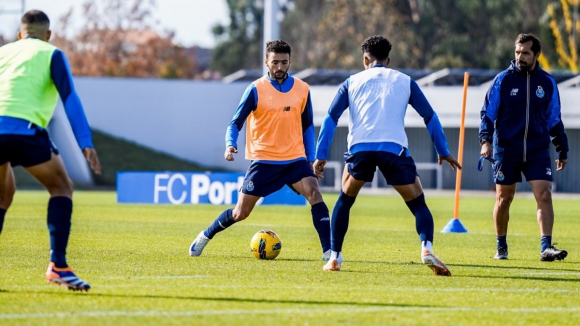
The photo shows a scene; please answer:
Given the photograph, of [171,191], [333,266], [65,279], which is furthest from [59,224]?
[171,191]

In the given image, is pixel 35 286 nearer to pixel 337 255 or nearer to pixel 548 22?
pixel 337 255

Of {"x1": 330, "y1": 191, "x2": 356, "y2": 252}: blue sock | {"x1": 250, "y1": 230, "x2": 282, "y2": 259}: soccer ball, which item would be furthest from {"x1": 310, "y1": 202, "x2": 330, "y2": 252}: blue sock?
{"x1": 330, "y1": 191, "x2": 356, "y2": 252}: blue sock

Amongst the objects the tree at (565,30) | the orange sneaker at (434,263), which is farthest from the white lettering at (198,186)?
the tree at (565,30)

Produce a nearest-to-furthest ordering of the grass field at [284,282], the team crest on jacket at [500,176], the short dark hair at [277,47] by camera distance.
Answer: the grass field at [284,282], the short dark hair at [277,47], the team crest on jacket at [500,176]

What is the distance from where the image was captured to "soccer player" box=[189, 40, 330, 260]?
10.9 meters

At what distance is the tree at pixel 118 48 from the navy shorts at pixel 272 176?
62301mm

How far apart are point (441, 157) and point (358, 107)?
868 millimetres

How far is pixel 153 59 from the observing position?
3091 inches

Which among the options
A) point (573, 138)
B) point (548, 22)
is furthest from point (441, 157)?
point (548, 22)

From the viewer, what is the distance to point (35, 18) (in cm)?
827

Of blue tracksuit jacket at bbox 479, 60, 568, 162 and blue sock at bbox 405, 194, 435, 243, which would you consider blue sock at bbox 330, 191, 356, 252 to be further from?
blue tracksuit jacket at bbox 479, 60, 568, 162

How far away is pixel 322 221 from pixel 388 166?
1526 millimetres

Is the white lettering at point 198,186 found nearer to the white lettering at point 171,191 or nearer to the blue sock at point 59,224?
the white lettering at point 171,191

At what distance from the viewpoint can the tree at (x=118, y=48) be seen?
75.1 m
